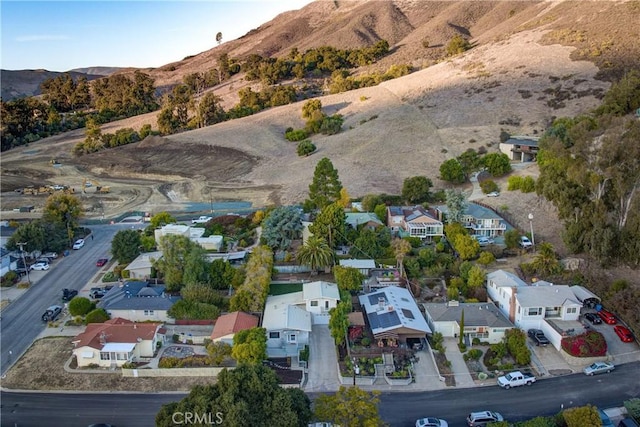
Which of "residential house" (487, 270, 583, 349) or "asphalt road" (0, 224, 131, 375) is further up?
"asphalt road" (0, 224, 131, 375)

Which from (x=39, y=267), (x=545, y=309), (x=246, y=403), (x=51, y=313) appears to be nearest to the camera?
(x=246, y=403)

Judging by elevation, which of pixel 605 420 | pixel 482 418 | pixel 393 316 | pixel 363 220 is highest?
pixel 363 220

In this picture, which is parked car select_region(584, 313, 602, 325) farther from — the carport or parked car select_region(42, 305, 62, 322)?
parked car select_region(42, 305, 62, 322)

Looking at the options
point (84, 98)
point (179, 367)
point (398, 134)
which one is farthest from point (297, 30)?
point (179, 367)

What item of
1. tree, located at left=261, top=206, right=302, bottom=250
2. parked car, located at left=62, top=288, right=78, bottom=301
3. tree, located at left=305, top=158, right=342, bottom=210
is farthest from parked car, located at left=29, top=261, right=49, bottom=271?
tree, located at left=305, top=158, right=342, bottom=210

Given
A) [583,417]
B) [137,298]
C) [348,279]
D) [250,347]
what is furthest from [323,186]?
[583,417]

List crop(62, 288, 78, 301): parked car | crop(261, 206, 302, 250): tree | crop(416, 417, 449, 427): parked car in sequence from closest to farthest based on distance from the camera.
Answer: crop(416, 417, 449, 427): parked car
crop(62, 288, 78, 301): parked car
crop(261, 206, 302, 250): tree

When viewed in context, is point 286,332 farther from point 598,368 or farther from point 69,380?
point 598,368
